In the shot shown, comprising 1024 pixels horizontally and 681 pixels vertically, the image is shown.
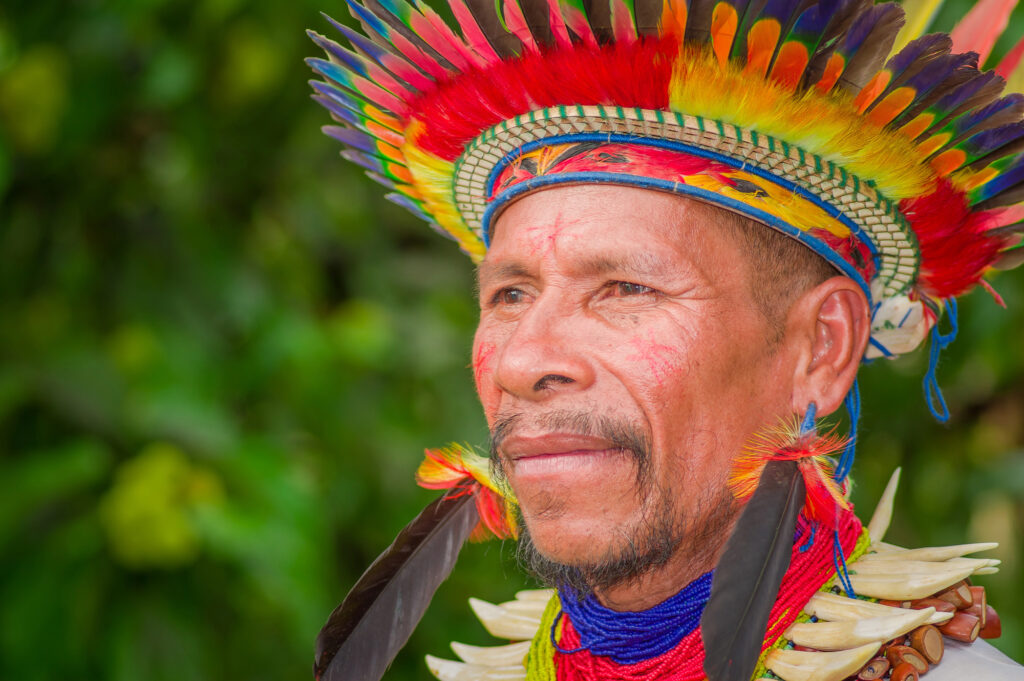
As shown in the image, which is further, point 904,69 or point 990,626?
point 990,626

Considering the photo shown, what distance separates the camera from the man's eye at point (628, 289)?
1557 millimetres

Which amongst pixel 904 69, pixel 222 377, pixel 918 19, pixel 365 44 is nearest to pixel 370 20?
pixel 365 44

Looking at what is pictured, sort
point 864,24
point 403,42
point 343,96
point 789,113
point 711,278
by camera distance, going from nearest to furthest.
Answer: point 864,24 < point 789,113 < point 711,278 < point 403,42 < point 343,96

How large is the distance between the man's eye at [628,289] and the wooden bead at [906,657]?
2.11 feet

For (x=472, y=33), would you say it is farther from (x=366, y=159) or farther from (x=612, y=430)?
(x=612, y=430)

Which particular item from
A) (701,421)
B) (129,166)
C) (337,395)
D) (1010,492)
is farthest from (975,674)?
(129,166)

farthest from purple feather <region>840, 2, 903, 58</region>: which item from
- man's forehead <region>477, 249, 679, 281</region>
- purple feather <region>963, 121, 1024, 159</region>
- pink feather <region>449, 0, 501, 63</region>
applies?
pink feather <region>449, 0, 501, 63</region>

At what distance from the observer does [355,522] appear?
14.5 ft

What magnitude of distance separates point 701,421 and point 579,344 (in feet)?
0.72

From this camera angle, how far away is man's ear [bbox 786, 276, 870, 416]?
1627 millimetres

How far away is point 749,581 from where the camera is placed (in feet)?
4.48

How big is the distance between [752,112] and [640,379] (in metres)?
0.42

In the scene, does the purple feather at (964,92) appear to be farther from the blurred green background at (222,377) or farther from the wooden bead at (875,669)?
the blurred green background at (222,377)

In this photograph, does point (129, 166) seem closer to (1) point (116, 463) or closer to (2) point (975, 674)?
(1) point (116, 463)
